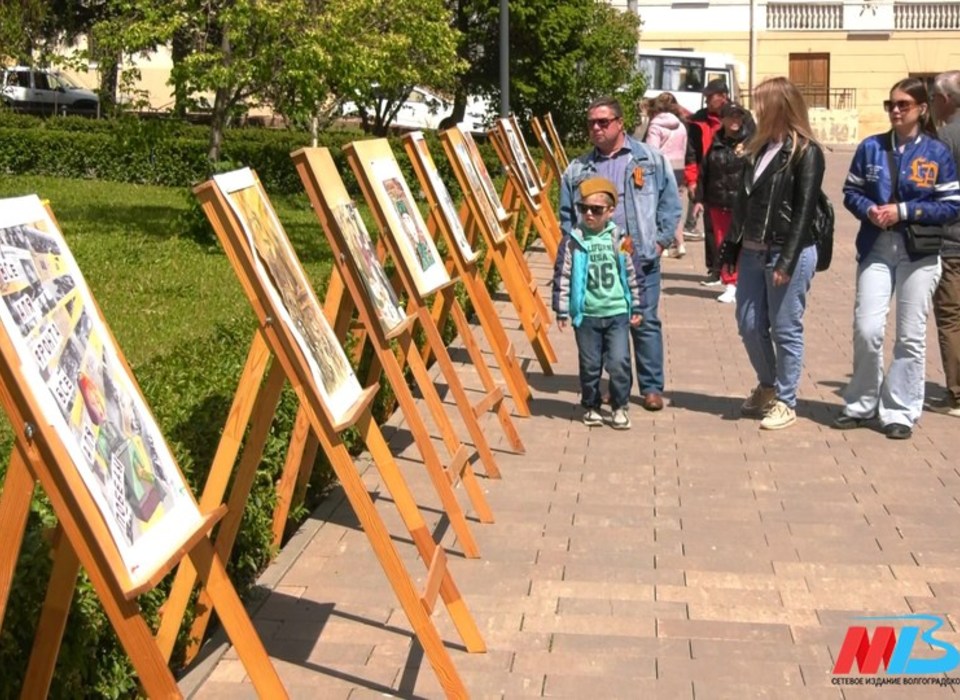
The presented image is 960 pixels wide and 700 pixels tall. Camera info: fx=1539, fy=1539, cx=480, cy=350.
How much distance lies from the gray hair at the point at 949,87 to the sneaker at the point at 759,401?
1.83 m

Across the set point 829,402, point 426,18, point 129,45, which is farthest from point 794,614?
point 426,18

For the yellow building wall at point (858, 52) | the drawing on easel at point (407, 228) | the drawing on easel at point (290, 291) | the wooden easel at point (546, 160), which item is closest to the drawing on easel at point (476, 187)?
the drawing on easel at point (407, 228)

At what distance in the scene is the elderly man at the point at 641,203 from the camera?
8.69 metres

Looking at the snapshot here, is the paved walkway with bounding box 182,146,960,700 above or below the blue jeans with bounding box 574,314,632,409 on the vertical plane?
below

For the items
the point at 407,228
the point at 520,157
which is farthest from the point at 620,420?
the point at 520,157

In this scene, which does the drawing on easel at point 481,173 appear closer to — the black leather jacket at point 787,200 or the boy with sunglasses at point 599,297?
the boy with sunglasses at point 599,297

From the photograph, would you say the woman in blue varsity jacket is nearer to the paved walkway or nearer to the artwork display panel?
the paved walkway

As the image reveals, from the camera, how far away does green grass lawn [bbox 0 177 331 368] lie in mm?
10711

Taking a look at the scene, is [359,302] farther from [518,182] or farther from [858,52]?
[858,52]

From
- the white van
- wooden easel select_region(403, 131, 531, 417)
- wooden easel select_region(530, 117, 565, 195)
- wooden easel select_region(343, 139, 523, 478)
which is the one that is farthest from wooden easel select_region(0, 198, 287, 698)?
the white van

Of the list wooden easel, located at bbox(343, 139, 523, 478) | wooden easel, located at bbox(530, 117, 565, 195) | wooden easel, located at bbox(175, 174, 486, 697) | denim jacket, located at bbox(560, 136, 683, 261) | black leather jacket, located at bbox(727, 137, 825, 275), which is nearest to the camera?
wooden easel, located at bbox(175, 174, 486, 697)

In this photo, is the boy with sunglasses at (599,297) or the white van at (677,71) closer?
the boy with sunglasses at (599,297)

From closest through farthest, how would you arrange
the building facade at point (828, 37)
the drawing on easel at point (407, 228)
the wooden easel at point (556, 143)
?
the drawing on easel at point (407, 228), the wooden easel at point (556, 143), the building facade at point (828, 37)

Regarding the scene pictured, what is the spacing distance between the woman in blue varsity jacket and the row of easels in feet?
6.36
